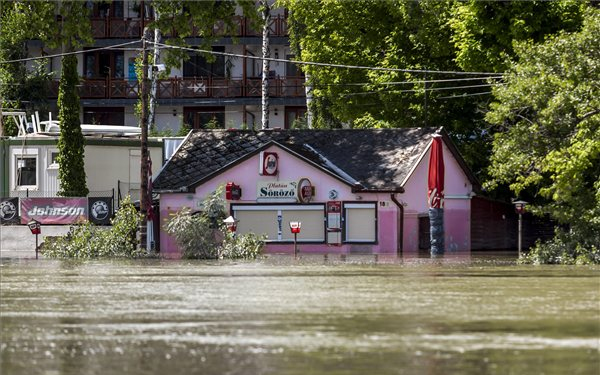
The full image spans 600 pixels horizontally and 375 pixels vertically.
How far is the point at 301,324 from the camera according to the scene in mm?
16750

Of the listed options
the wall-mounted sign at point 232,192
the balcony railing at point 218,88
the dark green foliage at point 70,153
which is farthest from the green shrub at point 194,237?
the balcony railing at point 218,88

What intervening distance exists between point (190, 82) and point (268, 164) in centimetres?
2456

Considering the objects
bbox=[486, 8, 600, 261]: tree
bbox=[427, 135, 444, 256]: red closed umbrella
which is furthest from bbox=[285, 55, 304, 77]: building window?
bbox=[486, 8, 600, 261]: tree

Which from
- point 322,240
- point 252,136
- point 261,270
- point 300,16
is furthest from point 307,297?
point 300,16

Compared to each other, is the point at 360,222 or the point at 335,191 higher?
the point at 335,191

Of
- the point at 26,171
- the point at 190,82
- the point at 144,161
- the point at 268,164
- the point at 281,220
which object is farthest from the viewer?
the point at 190,82

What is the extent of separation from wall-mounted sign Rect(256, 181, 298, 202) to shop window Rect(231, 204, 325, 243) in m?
0.29

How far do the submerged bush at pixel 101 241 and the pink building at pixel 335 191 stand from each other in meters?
6.02

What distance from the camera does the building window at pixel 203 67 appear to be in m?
75.2

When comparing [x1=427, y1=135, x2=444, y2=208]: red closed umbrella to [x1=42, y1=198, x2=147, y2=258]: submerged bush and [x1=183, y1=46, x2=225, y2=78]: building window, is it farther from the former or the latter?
[x1=183, y1=46, x2=225, y2=78]: building window

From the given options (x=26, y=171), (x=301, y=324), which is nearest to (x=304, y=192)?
(x=26, y=171)

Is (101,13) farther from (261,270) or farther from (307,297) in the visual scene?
(307,297)

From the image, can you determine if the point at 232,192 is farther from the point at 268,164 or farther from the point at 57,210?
the point at 57,210

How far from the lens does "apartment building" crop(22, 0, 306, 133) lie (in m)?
73.4
